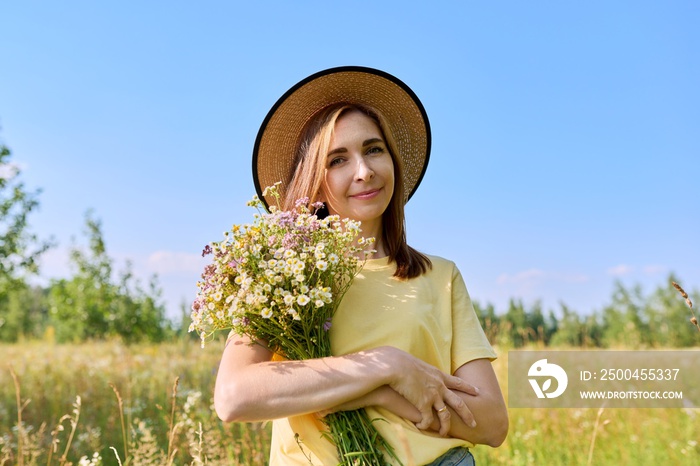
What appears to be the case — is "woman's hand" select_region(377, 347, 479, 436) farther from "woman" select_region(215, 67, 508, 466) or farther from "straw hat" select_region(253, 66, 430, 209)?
"straw hat" select_region(253, 66, 430, 209)

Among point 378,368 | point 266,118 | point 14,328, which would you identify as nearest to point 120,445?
point 266,118

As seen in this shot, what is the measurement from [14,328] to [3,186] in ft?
107

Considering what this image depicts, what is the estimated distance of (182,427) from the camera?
539cm

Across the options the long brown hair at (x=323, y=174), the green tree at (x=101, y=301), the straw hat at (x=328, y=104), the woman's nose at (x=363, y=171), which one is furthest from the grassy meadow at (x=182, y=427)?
the green tree at (x=101, y=301)

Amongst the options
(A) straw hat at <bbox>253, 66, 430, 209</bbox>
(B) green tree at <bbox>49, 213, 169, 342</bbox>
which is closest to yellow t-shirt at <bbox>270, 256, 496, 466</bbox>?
(A) straw hat at <bbox>253, 66, 430, 209</bbox>

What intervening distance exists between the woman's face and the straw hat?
25cm

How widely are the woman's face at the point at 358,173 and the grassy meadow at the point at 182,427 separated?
1.97m

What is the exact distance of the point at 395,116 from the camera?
2953 millimetres

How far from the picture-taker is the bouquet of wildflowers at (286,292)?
6.49ft

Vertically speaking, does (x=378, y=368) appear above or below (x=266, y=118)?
below

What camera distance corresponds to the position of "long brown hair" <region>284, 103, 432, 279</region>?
99.7 inches

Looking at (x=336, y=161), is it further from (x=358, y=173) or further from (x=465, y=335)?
(x=465, y=335)

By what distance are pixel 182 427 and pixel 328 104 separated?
3.71 m

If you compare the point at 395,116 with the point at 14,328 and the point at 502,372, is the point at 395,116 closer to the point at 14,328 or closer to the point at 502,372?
the point at 502,372
